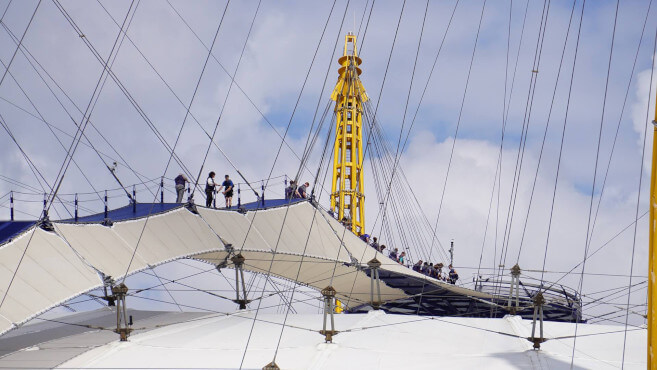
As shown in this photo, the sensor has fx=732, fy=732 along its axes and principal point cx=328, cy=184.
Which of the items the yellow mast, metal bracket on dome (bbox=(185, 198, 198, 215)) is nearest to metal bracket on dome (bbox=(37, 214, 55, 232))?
metal bracket on dome (bbox=(185, 198, 198, 215))

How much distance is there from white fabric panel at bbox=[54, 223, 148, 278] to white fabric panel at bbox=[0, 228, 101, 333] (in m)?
0.30

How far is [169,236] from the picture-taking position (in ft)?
60.1

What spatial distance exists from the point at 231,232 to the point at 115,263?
406cm

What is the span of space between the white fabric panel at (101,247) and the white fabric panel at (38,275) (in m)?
0.30

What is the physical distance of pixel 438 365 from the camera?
1298 centimetres

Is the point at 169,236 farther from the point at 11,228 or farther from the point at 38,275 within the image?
the point at 38,275

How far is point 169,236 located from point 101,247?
2.01m

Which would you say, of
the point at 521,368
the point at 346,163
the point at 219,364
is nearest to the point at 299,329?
the point at 219,364

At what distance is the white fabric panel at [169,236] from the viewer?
17.5 meters

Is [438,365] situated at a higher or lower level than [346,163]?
lower

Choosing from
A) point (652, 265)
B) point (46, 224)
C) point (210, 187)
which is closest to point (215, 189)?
point (210, 187)

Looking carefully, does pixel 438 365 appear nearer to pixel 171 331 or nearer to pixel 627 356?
pixel 627 356

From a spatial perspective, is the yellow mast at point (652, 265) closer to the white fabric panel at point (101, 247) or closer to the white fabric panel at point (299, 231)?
the white fabric panel at point (101, 247)

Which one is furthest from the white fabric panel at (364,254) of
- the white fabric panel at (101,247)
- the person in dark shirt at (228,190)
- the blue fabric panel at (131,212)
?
the white fabric panel at (101,247)
